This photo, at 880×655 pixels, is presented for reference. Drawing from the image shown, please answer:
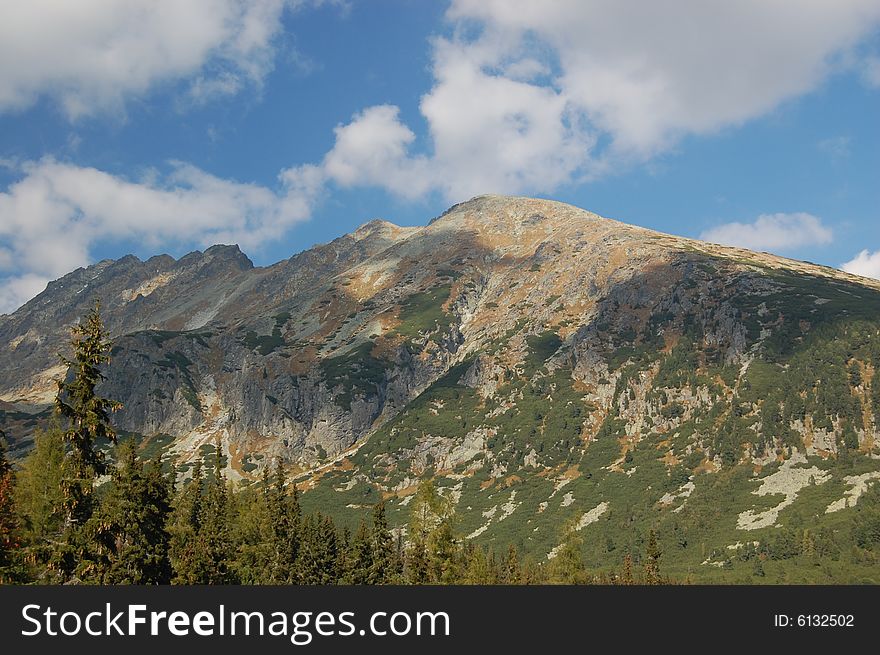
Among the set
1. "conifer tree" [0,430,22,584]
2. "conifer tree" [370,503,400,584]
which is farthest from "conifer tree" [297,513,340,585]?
"conifer tree" [0,430,22,584]

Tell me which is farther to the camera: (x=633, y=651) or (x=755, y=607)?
(x=755, y=607)

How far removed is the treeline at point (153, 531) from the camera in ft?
115

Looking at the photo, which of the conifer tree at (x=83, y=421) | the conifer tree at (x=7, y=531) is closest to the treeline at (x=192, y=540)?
the conifer tree at (x=7, y=531)

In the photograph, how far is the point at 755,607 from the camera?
23031 mm

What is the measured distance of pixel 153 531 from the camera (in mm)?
47938

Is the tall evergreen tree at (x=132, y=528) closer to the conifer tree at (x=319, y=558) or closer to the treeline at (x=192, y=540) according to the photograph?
the treeline at (x=192, y=540)

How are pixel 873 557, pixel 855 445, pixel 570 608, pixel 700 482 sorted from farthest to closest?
pixel 700 482 < pixel 855 445 < pixel 873 557 < pixel 570 608

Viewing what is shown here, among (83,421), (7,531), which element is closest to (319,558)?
(7,531)

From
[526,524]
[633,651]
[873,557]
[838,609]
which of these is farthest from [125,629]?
[526,524]

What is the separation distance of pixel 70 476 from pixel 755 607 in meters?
31.9

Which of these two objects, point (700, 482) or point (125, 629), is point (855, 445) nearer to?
point (700, 482)

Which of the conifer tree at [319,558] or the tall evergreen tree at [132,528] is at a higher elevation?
the tall evergreen tree at [132,528]

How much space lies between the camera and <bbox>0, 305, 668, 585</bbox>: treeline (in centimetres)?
3519

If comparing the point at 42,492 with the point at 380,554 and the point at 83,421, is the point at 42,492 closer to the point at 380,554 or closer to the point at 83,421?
the point at 83,421
